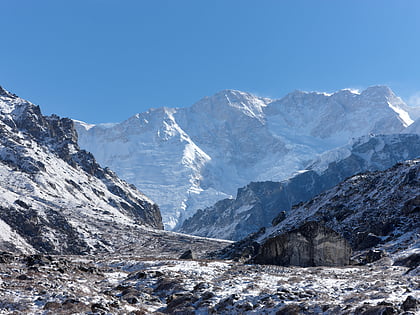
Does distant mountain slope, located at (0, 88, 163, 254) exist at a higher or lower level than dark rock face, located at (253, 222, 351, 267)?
higher

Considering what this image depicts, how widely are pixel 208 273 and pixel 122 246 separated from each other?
107 metres

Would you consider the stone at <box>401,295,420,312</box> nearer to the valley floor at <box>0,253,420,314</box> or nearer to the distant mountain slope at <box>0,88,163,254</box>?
the valley floor at <box>0,253,420,314</box>

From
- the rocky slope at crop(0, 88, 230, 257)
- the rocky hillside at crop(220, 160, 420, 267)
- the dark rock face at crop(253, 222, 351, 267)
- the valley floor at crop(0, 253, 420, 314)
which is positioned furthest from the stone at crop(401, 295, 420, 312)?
Answer: the rocky slope at crop(0, 88, 230, 257)

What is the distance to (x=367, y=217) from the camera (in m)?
79.1

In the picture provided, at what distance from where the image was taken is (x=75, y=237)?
140 meters

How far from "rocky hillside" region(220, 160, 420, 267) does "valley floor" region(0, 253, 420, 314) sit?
760 cm

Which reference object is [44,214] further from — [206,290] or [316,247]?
[206,290]

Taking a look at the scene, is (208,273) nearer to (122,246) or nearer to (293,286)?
(293,286)

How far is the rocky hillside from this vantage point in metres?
53.5

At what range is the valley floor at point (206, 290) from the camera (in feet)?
88.2

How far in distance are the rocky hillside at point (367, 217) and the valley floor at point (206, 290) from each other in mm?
7597

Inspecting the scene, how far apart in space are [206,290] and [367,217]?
50.9m

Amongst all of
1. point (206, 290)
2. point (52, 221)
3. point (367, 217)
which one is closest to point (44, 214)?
point (52, 221)

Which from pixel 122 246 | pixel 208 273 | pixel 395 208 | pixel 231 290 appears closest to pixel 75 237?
pixel 122 246
